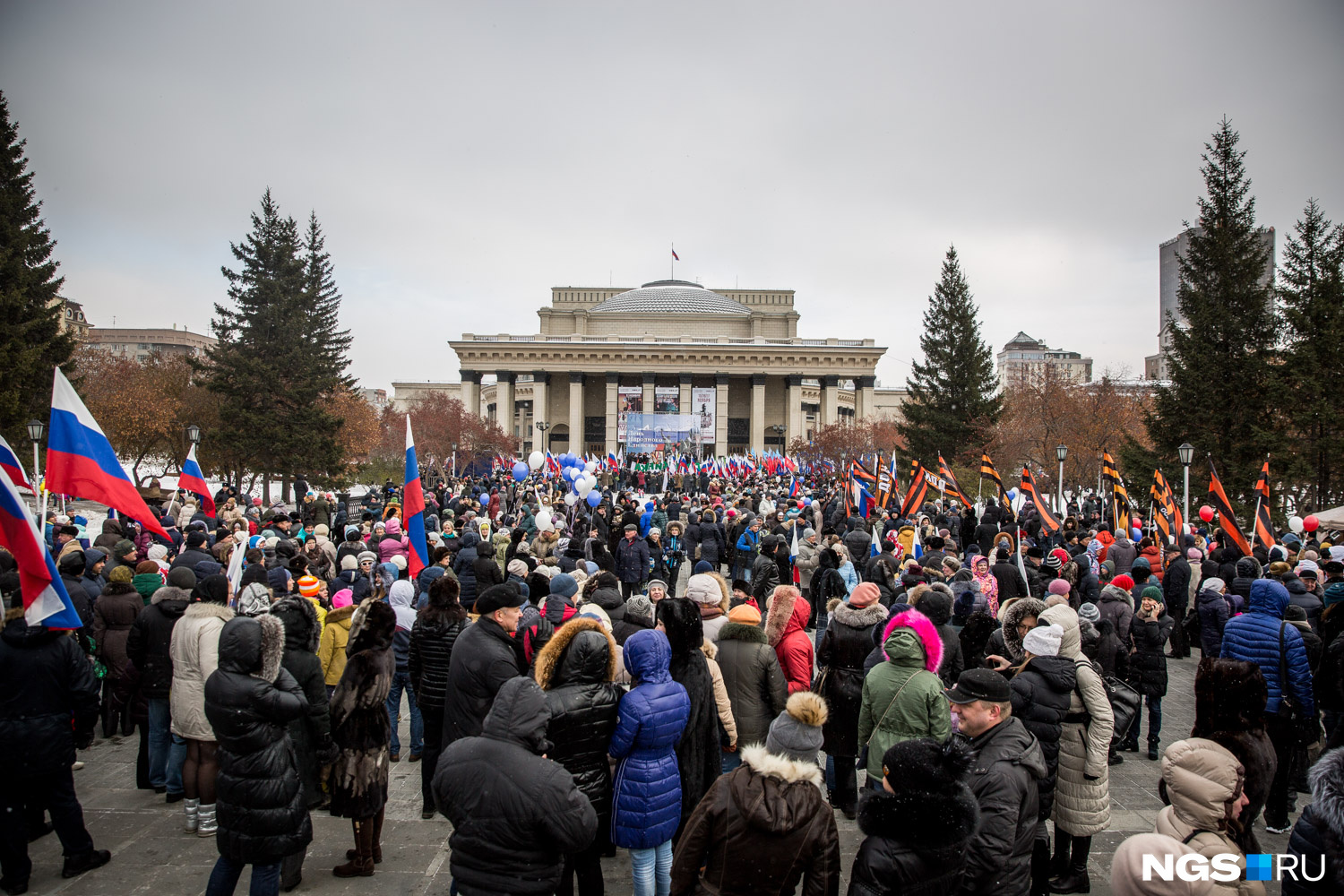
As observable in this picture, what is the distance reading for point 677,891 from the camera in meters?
2.92

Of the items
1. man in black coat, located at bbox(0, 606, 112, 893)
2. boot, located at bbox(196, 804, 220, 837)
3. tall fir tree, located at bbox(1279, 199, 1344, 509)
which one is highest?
Result: tall fir tree, located at bbox(1279, 199, 1344, 509)

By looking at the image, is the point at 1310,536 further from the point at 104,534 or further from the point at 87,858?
the point at 104,534

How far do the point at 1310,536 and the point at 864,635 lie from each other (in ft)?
39.0

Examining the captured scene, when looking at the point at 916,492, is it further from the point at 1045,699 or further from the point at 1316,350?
the point at 1316,350

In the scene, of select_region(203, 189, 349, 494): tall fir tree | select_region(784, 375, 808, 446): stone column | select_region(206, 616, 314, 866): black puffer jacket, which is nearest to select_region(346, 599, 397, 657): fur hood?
select_region(206, 616, 314, 866): black puffer jacket

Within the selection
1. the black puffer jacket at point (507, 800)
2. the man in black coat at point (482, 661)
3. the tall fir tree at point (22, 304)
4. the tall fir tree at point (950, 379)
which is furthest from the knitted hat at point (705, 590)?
the tall fir tree at point (950, 379)

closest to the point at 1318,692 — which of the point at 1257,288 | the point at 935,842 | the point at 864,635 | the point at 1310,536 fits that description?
the point at 864,635

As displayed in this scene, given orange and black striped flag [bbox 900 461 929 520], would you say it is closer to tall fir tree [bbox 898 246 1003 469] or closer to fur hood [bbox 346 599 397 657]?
fur hood [bbox 346 599 397 657]

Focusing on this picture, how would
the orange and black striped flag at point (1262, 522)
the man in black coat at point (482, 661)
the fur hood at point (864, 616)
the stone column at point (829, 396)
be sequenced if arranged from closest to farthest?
the man in black coat at point (482, 661), the fur hood at point (864, 616), the orange and black striped flag at point (1262, 522), the stone column at point (829, 396)

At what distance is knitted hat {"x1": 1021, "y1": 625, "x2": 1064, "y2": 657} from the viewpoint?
4234 mm

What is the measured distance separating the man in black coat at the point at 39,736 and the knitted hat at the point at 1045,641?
5459mm

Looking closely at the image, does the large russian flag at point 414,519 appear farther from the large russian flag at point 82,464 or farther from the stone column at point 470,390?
the stone column at point 470,390

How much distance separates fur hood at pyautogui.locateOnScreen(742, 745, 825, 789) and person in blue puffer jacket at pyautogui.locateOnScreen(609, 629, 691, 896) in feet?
3.28

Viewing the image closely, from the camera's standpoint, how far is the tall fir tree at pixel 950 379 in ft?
127
